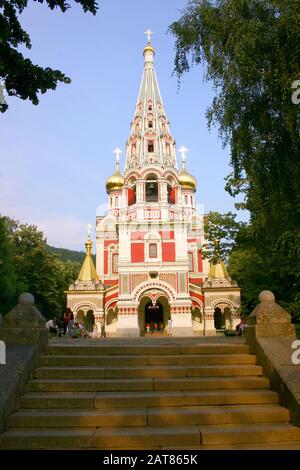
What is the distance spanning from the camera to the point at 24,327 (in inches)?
298

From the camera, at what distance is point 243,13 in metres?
9.65

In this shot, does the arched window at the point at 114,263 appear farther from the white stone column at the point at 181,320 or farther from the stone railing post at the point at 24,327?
the stone railing post at the point at 24,327

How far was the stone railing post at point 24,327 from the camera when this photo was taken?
7.45 metres

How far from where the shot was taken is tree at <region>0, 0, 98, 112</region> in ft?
24.5

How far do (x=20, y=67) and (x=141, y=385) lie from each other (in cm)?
587

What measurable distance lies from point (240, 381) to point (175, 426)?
5.06ft

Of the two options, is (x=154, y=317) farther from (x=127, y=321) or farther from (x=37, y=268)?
(x=37, y=268)

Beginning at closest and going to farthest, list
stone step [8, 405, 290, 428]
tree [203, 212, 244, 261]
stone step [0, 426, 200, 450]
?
stone step [0, 426, 200, 450]
stone step [8, 405, 290, 428]
tree [203, 212, 244, 261]

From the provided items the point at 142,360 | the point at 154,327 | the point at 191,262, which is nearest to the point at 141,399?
the point at 142,360

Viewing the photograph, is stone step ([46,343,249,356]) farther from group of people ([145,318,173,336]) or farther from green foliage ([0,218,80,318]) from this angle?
green foliage ([0,218,80,318])

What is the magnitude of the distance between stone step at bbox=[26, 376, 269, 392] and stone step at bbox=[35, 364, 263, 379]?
0.89 ft

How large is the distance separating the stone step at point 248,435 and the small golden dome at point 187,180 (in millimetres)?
46881

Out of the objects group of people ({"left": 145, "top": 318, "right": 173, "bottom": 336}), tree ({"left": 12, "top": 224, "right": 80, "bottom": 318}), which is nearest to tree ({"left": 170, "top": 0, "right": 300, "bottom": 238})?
group of people ({"left": 145, "top": 318, "right": 173, "bottom": 336})
